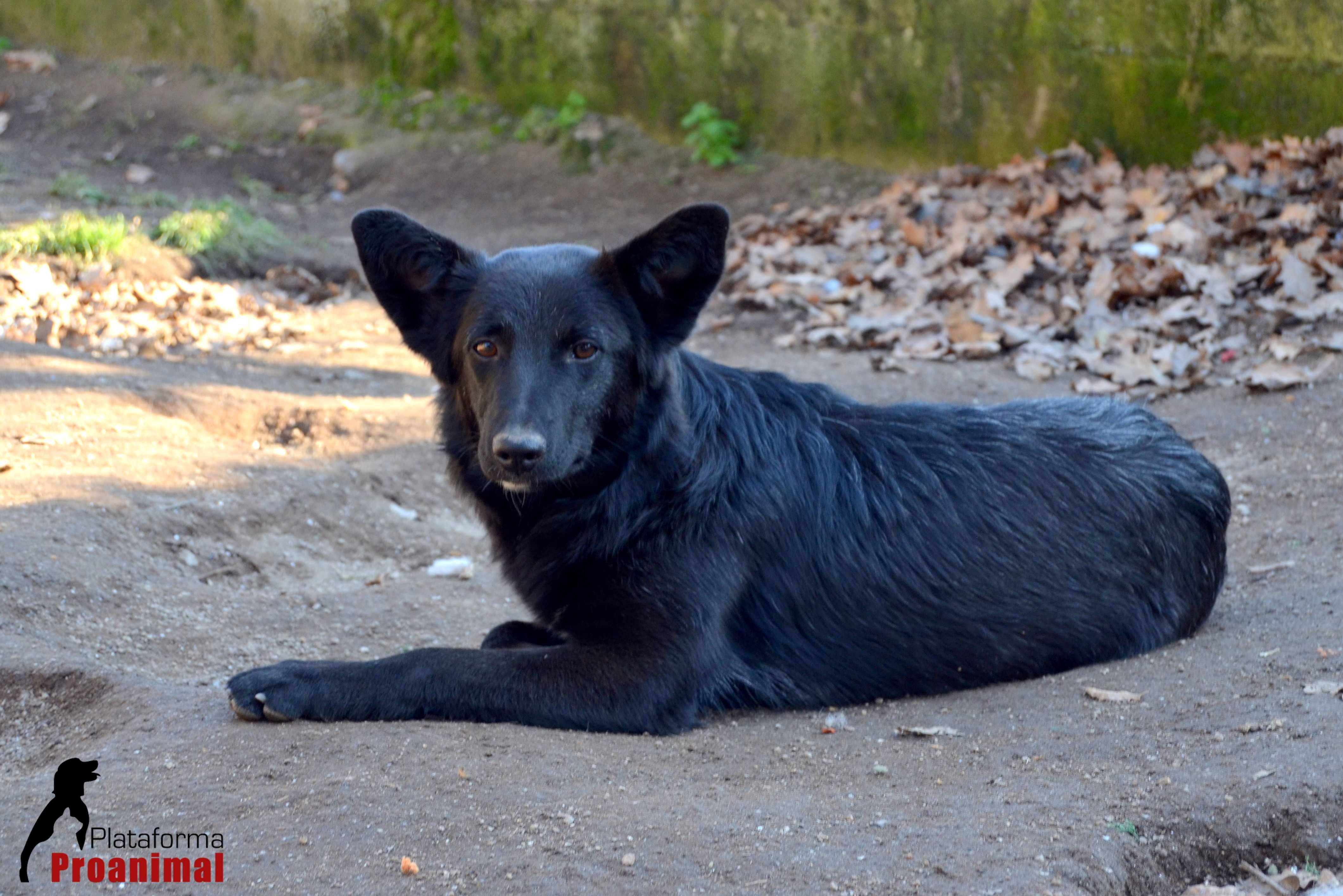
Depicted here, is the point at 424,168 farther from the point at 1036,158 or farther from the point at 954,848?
the point at 954,848

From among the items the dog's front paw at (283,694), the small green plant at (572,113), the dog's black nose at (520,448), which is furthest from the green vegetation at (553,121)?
the dog's front paw at (283,694)

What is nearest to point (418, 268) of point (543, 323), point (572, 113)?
point (543, 323)

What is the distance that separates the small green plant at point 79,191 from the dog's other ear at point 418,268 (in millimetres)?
7404

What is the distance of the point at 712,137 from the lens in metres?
11.4

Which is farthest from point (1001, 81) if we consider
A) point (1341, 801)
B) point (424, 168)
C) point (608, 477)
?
point (1341, 801)

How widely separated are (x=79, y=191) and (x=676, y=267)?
8.38 metres

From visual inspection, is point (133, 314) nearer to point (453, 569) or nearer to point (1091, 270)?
point (453, 569)

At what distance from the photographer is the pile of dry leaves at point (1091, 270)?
23.2ft

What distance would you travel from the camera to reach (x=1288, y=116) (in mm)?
8672

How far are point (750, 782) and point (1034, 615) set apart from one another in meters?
1.29

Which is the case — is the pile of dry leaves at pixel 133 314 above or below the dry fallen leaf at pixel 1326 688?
above

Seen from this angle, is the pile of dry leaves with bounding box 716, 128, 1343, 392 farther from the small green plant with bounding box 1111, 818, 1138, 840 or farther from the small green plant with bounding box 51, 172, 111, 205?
the small green plant with bounding box 51, 172, 111, 205

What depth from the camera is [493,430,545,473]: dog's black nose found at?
343cm

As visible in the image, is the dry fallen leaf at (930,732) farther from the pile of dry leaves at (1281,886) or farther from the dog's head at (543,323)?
the dog's head at (543,323)
